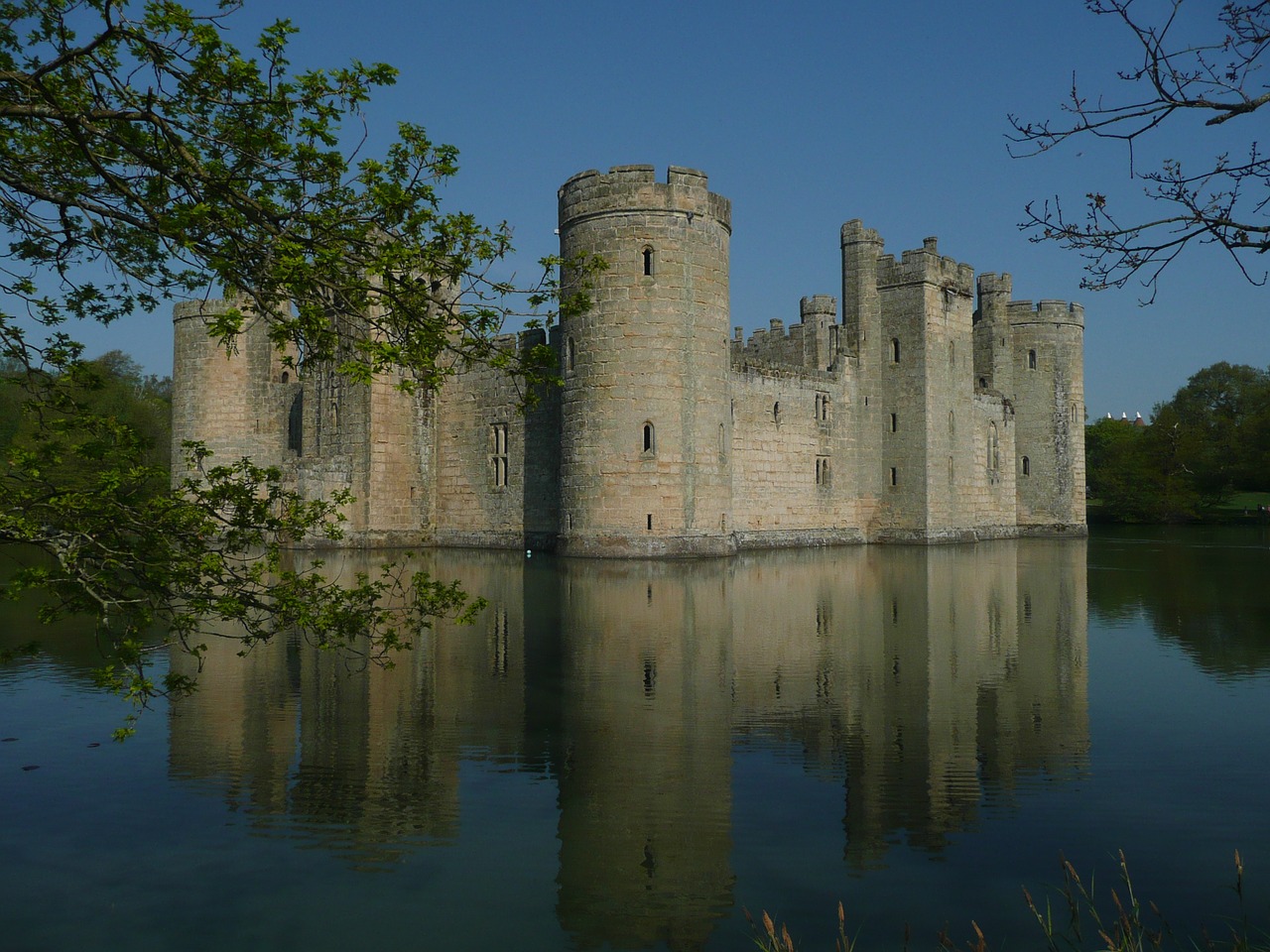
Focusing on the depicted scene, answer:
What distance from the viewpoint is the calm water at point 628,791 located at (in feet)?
15.1

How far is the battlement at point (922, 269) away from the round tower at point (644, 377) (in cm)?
1079

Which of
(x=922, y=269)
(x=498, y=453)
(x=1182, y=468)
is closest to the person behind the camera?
(x=498, y=453)

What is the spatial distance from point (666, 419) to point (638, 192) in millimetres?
5494

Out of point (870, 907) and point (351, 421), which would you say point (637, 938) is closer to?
point (870, 907)

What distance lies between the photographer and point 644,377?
24.9 meters

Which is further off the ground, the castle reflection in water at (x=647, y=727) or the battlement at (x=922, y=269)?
the battlement at (x=922, y=269)

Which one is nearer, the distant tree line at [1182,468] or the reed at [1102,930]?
the reed at [1102,930]

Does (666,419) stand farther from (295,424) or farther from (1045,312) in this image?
(1045,312)

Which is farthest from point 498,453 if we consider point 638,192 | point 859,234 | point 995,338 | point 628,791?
point 628,791

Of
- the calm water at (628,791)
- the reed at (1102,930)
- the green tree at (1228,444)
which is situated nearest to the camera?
the reed at (1102,930)

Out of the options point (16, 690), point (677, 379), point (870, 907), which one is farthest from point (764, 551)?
point (870, 907)

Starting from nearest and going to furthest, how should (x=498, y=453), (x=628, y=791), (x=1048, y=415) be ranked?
(x=628, y=791), (x=498, y=453), (x=1048, y=415)

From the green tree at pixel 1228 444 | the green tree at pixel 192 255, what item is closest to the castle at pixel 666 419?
the green tree at pixel 192 255

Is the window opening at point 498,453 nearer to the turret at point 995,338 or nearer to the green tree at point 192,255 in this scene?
the turret at point 995,338
